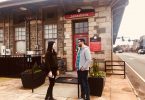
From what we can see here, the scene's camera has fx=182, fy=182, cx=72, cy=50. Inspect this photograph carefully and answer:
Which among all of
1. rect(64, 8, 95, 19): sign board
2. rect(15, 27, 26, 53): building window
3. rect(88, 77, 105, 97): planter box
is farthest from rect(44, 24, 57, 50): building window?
rect(88, 77, 105, 97): planter box

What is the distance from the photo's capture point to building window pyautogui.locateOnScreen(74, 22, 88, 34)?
37.6 feet

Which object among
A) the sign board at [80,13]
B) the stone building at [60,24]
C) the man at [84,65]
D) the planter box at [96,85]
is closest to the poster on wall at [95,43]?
the stone building at [60,24]

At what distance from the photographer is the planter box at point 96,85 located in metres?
6.29

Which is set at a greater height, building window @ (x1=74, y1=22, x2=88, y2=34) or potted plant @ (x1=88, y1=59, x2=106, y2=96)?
building window @ (x1=74, y1=22, x2=88, y2=34)

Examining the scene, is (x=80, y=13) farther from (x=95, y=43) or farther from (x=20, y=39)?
(x=20, y=39)

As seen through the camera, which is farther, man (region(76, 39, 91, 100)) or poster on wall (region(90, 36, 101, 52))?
poster on wall (region(90, 36, 101, 52))

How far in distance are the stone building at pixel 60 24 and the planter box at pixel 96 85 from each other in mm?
4485

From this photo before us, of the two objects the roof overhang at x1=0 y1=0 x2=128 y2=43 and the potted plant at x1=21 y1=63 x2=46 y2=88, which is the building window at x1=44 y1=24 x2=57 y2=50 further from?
the potted plant at x1=21 y1=63 x2=46 y2=88

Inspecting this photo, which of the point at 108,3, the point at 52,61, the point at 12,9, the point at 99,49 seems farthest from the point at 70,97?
the point at 12,9

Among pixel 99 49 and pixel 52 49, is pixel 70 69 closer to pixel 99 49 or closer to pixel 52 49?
pixel 99 49

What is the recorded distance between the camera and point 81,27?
455 inches

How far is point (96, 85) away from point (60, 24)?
20.6 ft

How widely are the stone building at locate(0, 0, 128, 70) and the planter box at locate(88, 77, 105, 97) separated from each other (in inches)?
177

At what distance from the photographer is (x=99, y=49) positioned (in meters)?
10.7
